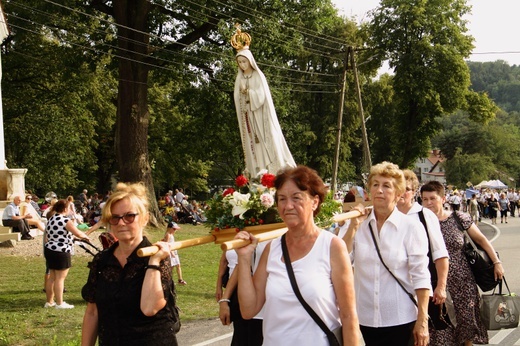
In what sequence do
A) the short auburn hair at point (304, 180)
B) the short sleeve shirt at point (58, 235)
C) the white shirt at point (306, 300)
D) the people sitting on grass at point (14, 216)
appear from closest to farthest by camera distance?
the white shirt at point (306, 300), the short auburn hair at point (304, 180), the short sleeve shirt at point (58, 235), the people sitting on grass at point (14, 216)

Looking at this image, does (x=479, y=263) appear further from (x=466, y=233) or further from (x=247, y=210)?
(x=247, y=210)

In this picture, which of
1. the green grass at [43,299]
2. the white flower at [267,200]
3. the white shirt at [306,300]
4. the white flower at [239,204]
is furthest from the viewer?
the green grass at [43,299]

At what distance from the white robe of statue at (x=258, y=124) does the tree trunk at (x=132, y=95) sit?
16627 millimetres

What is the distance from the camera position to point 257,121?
8164 millimetres

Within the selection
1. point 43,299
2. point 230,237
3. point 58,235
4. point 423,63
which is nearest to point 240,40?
point 230,237

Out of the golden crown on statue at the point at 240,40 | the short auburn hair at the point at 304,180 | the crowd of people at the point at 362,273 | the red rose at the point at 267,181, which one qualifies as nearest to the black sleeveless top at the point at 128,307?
the crowd of people at the point at 362,273

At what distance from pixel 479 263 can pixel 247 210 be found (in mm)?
2588

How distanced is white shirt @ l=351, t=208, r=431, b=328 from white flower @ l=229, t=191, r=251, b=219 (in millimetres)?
1025

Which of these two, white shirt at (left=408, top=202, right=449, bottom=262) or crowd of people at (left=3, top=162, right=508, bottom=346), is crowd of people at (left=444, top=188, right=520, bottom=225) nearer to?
white shirt at (left=408, top=202, right=449, bottom=262)

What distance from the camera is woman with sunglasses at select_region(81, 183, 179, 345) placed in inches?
146

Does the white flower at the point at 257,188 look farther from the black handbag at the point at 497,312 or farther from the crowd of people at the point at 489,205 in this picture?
the crowd of people at the point at 489,205

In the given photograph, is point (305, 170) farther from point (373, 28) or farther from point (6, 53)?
point (373, 28)

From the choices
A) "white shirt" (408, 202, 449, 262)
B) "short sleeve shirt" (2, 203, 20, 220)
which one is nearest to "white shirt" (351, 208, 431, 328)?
"white shirt" (408, 202, 449, 262)

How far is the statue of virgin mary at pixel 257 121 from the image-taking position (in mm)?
8000
